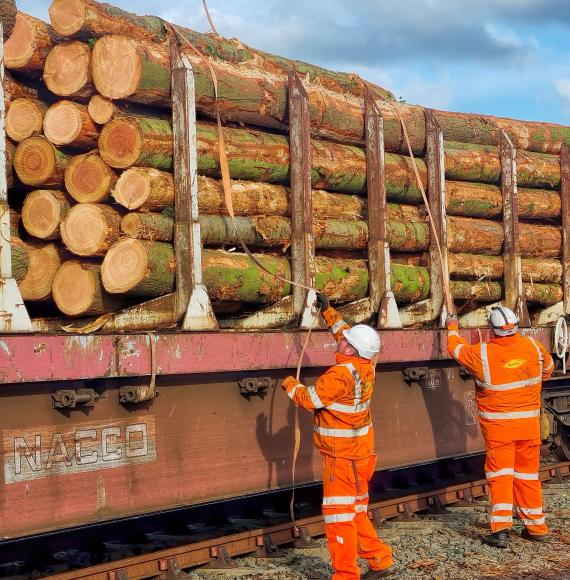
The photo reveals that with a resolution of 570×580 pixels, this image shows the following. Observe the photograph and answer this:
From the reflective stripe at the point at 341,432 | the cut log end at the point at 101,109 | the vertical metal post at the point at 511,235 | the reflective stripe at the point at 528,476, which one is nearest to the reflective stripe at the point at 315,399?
the reflective stripe at the point at 341,432

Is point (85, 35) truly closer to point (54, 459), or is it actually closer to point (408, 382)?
point (54, 459)

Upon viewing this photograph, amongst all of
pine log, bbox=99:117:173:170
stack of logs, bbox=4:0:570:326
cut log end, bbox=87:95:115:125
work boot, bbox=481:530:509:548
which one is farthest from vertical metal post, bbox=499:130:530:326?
cut log end, bbox=87:95:115:125

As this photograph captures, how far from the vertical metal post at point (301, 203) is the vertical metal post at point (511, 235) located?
2707mm

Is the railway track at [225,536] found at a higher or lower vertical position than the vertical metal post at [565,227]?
lower

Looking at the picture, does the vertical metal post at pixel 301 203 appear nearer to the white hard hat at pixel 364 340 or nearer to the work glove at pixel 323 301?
the work glove at pixel 323 301

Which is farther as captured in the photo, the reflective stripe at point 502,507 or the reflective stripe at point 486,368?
the reflective stripe at point 486,368

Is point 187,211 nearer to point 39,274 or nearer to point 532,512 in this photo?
point 39,274

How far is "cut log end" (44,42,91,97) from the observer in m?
6.52

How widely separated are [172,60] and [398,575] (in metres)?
3.47

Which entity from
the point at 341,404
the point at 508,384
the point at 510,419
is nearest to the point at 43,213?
the point at 341,404

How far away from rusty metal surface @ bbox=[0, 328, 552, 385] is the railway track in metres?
1.22

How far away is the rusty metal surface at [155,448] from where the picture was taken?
5.62 m

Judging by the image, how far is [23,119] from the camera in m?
6.55

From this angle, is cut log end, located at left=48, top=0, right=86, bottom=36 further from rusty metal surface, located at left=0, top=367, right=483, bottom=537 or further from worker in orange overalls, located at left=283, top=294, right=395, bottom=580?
worker in orange overalls, located at left=283, top=294, right=395, bottom=580
